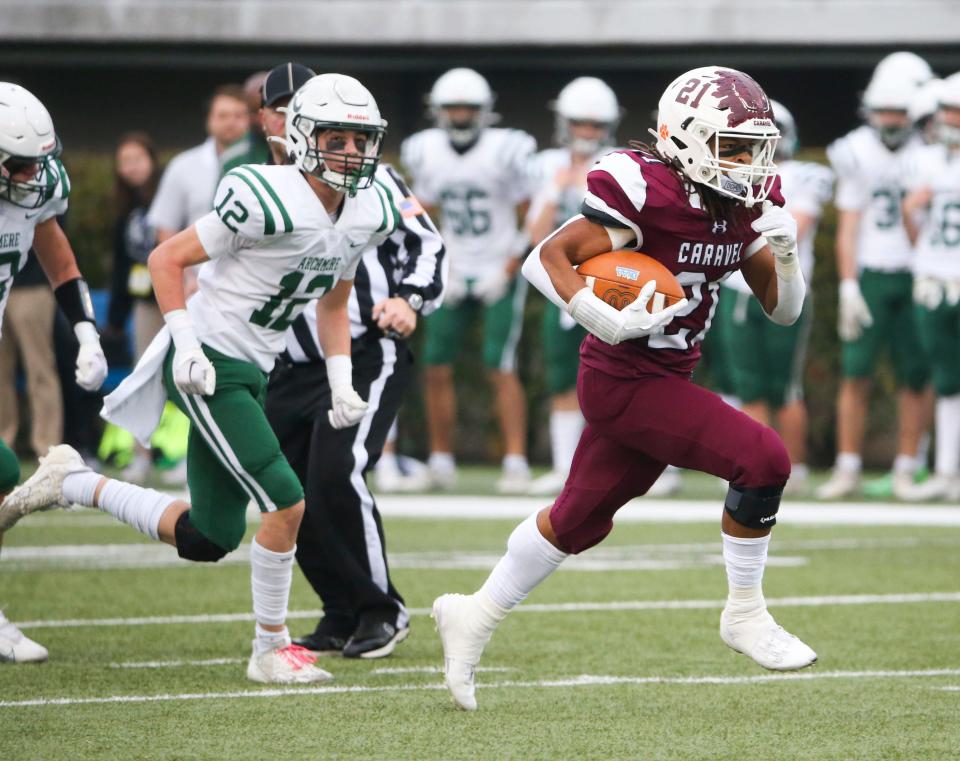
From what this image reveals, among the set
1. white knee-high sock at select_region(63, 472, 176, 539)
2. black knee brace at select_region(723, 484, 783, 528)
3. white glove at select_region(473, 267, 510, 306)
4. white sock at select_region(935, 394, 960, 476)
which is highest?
black knee brace at select_region(723, 484, 783, 528)

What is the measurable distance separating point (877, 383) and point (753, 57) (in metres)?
3.93

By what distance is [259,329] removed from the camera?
4.91 metres

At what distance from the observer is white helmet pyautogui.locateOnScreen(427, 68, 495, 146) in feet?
32.8

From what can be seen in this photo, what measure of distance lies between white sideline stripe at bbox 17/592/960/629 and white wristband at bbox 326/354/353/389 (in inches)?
47.1

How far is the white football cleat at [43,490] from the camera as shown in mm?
5082

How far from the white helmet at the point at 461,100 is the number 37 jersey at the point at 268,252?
5.07m

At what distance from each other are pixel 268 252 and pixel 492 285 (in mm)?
5119

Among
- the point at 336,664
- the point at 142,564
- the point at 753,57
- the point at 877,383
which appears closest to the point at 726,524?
the point at 336,664

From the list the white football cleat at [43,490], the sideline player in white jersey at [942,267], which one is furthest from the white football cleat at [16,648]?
the sideline player in white jersey at [942,267]

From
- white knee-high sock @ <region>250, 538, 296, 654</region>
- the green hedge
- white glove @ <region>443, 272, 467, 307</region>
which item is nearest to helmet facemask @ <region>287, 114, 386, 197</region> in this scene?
white knee-high sock @ <region>250, 538, 296, 654</region>

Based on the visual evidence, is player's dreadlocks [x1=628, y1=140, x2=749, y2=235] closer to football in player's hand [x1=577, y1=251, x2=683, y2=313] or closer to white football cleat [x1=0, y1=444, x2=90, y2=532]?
football in player's hand [x1=577, y1=251, x2=683, y2=313]

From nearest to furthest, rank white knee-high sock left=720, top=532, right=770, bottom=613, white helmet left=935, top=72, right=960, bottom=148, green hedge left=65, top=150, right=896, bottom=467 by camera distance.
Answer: white knee-high sock left=720, top=532, right=770, bottom=613, white helmet left=935, top=72, right=960, bottom=148, green hedge left=65, top=150, right=896, bottom=467

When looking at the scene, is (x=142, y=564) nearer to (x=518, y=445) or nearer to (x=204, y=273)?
(x=204, y=273)

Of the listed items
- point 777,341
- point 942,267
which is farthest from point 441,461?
point 942,267
